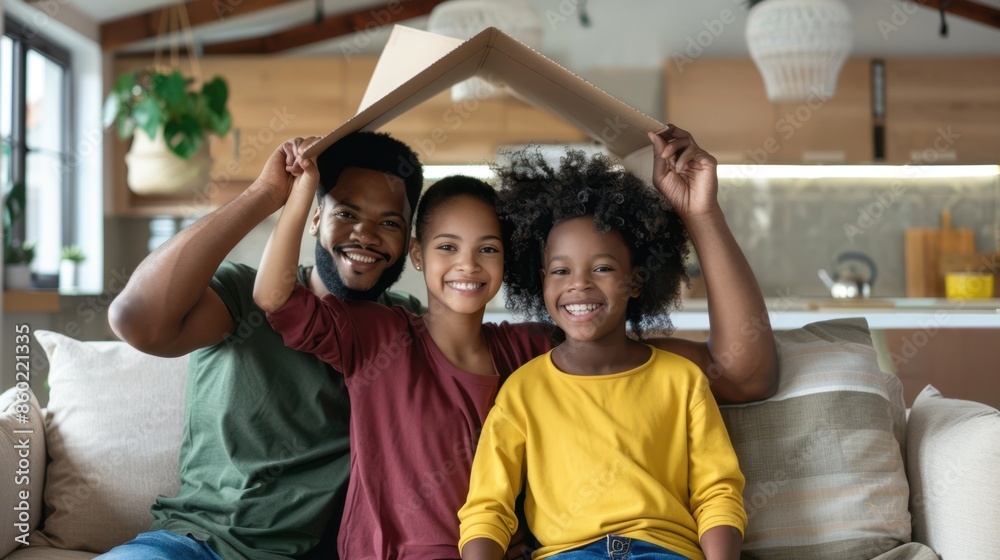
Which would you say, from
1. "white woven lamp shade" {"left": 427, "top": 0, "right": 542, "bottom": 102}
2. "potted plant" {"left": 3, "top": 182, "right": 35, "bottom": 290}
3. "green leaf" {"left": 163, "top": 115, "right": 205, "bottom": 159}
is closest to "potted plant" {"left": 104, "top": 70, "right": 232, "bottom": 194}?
"green leaf" {"left": 163, "top": 115, "right": 205, "bottom": 159}

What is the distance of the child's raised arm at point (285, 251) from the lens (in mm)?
1377

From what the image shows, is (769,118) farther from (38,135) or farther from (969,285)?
(38,135)

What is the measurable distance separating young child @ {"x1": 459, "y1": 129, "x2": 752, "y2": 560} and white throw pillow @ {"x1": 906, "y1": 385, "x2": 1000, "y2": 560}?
360 mm

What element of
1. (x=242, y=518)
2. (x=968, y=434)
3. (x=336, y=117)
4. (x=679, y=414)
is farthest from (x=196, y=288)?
(x=336, y=117)

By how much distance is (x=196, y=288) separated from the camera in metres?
1.39

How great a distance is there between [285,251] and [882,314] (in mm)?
3255

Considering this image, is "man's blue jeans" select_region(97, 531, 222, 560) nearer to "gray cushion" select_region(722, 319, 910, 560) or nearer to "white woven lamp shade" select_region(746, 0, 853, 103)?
"gray cushion" select_region(722, 319, 910, 560)

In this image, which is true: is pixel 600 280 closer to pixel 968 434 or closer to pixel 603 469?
pixel 603 469

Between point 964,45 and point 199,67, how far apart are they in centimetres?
441

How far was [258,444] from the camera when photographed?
1.51 m

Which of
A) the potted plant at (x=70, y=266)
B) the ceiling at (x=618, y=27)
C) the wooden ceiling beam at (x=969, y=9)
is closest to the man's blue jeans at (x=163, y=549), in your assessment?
the potted plant at (x=70, y=266)

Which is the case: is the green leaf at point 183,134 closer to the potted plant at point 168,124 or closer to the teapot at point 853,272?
the potted plant at point 168,124

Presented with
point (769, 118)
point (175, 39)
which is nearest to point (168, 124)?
point (175, 39)

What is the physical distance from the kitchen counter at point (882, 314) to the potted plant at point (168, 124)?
1431 millimetres
